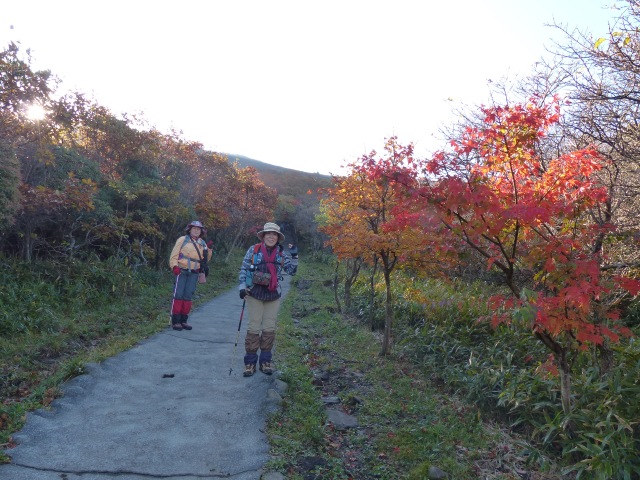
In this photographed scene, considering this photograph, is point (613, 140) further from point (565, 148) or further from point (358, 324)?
point (358, 324)

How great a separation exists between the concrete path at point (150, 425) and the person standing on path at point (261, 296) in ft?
0.86

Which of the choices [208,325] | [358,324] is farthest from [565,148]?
[208,325]

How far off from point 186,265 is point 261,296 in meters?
2.66

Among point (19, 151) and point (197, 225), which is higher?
point (19, 151)

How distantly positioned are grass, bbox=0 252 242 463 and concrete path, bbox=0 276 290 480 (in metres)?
0.18

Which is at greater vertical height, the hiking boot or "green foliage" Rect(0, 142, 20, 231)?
"green foliage" Rect(0, 142, 20, 231)

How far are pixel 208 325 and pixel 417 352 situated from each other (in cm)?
406

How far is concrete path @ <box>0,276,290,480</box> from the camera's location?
3.39 meters

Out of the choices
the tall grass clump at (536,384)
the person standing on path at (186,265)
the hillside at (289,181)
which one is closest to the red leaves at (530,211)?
the tall grass clump at (536,384)

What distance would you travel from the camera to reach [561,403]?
4531 millimetres

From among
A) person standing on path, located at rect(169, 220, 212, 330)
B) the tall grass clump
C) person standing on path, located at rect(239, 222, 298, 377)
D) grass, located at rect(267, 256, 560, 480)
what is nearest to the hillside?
person standing on path, located at rect(169, 220, 212, 330)

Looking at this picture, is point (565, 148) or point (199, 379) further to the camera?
point (565, 148)

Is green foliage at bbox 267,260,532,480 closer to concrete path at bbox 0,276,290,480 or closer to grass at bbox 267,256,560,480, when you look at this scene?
grass at bbox 267,256,560,480

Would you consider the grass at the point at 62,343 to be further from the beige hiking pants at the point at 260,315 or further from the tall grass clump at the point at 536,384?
the tall grass clump at the point at 536,384
